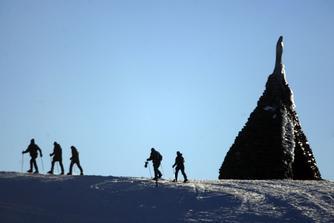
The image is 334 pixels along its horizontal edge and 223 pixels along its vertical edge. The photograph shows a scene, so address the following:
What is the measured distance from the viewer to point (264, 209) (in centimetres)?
3603

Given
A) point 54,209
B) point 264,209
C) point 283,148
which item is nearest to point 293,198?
point 264,209

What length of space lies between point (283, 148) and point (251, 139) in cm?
228

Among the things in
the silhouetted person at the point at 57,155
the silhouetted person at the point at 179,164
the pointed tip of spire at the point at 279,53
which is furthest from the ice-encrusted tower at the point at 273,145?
the silhouetted person at the point at 57,155

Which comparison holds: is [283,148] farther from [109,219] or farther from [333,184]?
[109,219]

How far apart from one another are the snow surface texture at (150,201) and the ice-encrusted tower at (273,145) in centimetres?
952

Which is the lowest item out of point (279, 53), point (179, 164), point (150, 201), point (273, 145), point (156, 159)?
point (150, 201)

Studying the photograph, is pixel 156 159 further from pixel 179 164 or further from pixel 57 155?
pixel 57 155

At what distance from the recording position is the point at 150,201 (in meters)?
36.4

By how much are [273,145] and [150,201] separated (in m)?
17.3

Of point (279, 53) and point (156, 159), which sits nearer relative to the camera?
point (156, 159)

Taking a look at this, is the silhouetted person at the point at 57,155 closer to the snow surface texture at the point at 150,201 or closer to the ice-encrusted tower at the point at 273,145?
the snow surface texture at the point at 150,201

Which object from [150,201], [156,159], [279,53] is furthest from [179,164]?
[279,53]

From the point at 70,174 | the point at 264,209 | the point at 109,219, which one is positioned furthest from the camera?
the point at 70,174

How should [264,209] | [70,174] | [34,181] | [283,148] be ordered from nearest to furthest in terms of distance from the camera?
[264,209], [34,181], [70,174], [283,148]
